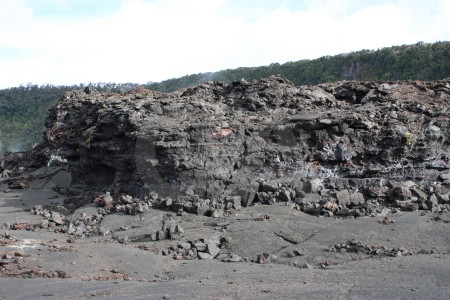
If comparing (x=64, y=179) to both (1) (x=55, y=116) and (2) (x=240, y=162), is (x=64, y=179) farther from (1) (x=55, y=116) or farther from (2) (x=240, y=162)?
(2) (x=240, y=162)

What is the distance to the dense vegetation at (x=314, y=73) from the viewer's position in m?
27.6

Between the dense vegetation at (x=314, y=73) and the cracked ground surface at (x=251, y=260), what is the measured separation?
20.5m

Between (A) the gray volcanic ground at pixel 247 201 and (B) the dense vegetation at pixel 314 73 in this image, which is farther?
(B) the dense vegetation at pixel 314 73

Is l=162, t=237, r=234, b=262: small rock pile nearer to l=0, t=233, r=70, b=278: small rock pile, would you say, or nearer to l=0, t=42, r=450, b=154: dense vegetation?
l=0, t=233, r=70, b=278: small rock pile

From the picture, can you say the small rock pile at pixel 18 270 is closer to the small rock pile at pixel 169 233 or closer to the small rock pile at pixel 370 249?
the small rock pile at pixel 169 233

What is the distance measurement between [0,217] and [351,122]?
9.03 meters

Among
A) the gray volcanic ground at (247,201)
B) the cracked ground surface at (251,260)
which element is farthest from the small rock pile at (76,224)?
the cracked ground surface at (251,260)

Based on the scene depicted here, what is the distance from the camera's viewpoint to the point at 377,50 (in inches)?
1252

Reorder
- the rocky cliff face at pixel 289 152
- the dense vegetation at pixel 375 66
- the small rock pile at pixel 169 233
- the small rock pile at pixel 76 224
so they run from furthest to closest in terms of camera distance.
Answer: the dense vegetation at pixel 375 66 → the rocky cliff face at pixel 289 152 → the small rock pile at pixel 76 224 → the small rock pile at pixel 169 233

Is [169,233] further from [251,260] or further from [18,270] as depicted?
[18,270]

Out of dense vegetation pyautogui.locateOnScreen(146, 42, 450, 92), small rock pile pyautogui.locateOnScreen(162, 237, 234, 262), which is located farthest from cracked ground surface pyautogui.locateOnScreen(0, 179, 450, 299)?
dense vegetation pyautogui.locateOnScreen(146, 42, 450, 92)

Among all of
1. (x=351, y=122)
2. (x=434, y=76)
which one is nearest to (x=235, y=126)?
(x=351, y=122)

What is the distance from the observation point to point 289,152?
11391mm

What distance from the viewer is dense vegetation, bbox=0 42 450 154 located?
2761 cm
